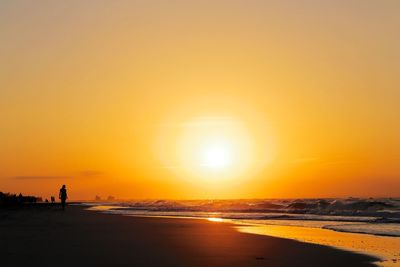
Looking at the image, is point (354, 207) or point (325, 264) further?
point (354, 207)

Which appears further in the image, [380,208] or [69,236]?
[380,208]

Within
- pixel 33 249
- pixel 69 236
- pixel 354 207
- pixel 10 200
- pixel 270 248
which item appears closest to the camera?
pixel 33 249

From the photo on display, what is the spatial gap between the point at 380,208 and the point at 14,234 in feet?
147

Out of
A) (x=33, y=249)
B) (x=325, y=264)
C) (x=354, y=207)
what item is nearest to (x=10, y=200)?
(x=354, y=207)

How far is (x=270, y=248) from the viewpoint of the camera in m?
17.4

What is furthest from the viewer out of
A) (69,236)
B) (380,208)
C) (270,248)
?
(380,208)

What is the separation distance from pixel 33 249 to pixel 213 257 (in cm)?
526

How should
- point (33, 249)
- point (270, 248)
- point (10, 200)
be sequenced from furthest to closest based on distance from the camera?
1. point (10, 200)
2. point (270, 248)
3. point (33, 249)

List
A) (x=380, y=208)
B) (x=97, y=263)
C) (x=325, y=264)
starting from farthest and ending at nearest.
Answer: (x=380, y=208), (x=325, y=264), (x=97, y=263)

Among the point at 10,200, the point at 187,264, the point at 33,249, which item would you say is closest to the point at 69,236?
the point at 33,249

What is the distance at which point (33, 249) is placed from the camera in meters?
14.8

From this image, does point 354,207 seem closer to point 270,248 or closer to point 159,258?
point 270,248

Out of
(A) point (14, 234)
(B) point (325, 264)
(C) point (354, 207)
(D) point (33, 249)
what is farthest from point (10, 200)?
(B) point (325, 264)

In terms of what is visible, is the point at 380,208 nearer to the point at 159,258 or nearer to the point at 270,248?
the point at 270,248
